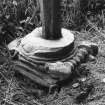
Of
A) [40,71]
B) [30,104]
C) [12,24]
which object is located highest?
[12,24]

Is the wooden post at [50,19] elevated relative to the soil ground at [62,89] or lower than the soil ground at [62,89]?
elevated

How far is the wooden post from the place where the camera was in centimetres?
261

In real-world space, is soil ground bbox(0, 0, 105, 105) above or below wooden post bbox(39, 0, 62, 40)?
below

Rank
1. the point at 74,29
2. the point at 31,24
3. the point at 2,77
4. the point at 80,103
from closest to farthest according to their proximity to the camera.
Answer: the point at 80,103 < the point at 2,77 < the point at 31,24 < the point at 74,29

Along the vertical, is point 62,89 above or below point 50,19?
below

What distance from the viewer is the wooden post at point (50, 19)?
8.57 ft

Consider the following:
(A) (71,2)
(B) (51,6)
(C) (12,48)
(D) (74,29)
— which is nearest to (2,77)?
(C) (12,48)

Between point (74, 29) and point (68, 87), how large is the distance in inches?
52.0

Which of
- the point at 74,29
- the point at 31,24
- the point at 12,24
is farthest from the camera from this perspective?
the point at 74,29

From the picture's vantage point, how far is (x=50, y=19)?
2682mm

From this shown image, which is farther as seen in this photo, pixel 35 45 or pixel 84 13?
pixel 84 13

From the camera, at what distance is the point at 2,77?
2867 millimetres

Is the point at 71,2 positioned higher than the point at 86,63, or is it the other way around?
the point at 71,2

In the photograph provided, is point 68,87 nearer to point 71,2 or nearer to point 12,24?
point 12,24
